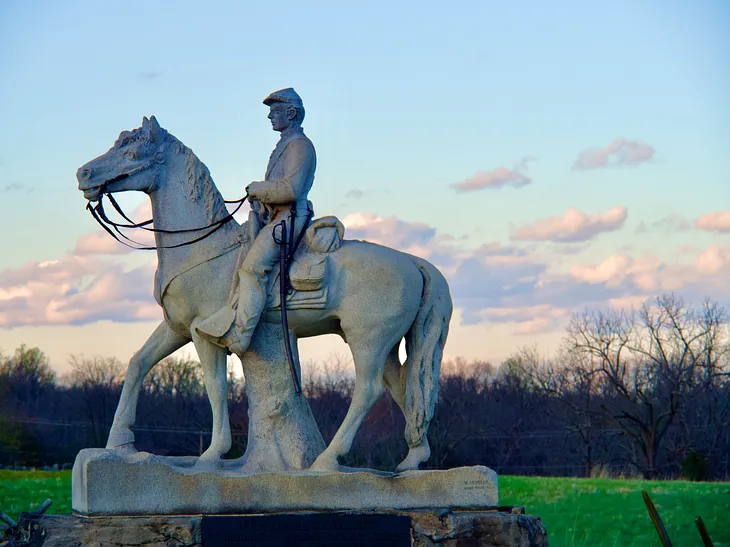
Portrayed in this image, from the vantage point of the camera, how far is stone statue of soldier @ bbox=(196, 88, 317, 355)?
7109 mm

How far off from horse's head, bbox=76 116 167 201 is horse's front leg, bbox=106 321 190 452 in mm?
1038

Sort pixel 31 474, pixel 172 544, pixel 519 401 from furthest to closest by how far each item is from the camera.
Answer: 1. pixel 519 401
2. pixel 31 474
3. pixel 172 544

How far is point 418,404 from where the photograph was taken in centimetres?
742

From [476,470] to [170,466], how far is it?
6.97 feet

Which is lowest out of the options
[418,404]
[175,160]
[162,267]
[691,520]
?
[691,520]

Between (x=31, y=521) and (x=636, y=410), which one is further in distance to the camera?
(x=636, y=410)

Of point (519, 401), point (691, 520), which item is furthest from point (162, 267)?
point (519, 401)

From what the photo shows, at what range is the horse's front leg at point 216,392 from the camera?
713 cm

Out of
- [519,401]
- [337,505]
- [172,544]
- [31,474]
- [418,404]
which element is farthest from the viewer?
[519,401]

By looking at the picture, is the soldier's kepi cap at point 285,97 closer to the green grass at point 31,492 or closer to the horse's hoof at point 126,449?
the horse's hoof at point 126,449

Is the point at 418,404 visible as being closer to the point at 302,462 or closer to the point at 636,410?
the point at 302,462

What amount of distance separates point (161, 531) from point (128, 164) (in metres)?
2.51

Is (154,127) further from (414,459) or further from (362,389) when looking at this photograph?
(414,459)

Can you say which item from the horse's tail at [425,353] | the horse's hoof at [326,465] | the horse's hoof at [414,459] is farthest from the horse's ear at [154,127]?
the horse's hoof at [414,459]
